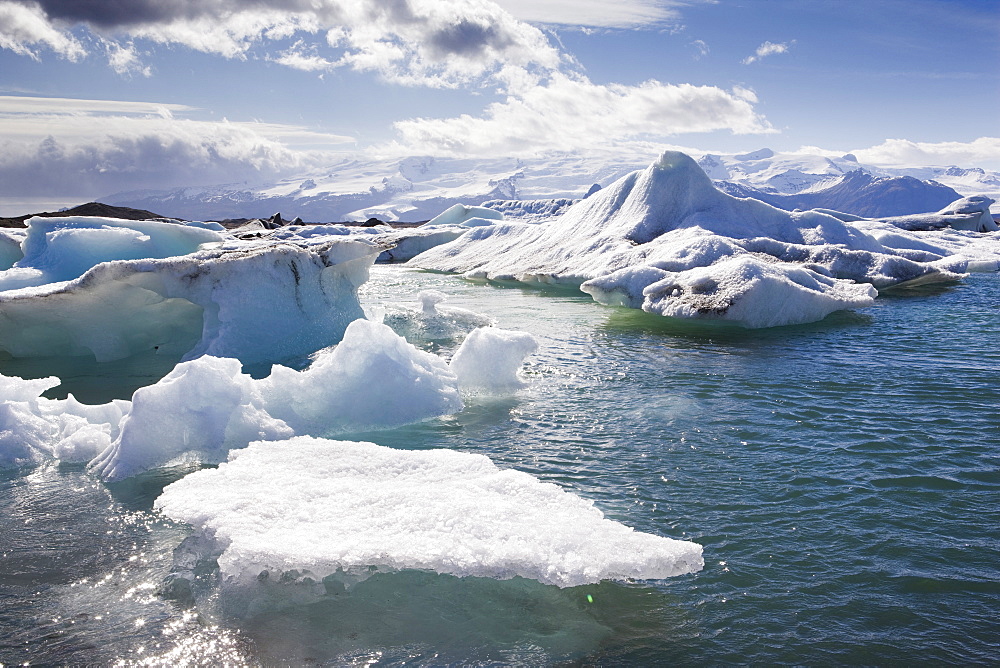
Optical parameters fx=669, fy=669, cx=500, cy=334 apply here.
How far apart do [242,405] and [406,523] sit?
2.71m

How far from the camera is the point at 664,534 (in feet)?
14.5

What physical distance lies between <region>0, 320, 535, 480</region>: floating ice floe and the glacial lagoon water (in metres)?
0.27

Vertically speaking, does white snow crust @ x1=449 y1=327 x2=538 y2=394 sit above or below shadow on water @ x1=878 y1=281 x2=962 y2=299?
below

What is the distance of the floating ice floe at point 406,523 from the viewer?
144 inches

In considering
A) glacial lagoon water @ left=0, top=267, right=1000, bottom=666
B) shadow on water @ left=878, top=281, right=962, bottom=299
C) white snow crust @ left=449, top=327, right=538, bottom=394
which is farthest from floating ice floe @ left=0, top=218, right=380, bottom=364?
shadow on water @ left=878, top=281, right=962, bottom=299

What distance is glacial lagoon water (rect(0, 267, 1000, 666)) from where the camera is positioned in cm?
334

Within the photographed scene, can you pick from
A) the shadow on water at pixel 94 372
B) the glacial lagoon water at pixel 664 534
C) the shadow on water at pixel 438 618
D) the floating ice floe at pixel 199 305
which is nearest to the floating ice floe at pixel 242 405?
the glacial lagoon water at pixel 664 534

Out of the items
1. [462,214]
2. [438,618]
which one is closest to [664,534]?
[438,618]

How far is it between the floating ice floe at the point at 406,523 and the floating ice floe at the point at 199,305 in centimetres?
510

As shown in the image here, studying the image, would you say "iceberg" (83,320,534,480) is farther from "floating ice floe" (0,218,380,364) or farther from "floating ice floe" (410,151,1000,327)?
"floating ice floe" (410,151,1000,327)

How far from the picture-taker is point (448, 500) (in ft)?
14.1

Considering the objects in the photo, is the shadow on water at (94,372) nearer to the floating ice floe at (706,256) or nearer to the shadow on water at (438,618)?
the shadow on water at (438,618)

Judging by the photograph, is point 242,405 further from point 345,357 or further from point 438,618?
point 438,618

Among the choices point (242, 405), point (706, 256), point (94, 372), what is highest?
point (706, 256)
